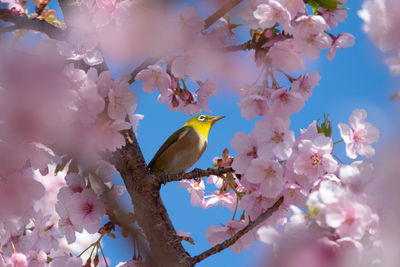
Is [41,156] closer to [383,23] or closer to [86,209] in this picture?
[86,209]

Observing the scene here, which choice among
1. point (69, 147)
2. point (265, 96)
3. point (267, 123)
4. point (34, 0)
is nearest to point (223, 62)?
point (265, 96)

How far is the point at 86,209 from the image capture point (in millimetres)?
3082

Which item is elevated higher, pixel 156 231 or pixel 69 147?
pixel 69 147

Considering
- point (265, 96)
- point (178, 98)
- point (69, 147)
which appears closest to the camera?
point (69, 147)

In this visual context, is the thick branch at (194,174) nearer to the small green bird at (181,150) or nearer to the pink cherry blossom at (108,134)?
the pink cherry blossom at (108,134)

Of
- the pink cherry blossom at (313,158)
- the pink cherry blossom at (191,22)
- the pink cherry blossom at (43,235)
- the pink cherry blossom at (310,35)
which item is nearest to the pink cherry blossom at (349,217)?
the pink cherry blossom at (313,158)

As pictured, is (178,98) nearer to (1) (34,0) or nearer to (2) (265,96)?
(2) (265,96)

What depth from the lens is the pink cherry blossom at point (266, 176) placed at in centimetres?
261

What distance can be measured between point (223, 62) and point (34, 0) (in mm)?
2207

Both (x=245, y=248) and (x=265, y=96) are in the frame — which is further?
(x=245, y=248)

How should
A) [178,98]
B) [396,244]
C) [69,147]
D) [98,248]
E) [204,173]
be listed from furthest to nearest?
[178,98] < [98,248] < [204,173] < [69,147] < [396,244]

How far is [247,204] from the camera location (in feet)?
9.39

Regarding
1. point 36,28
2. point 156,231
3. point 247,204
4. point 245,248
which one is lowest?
point 245,248

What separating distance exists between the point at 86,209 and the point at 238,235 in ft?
3.36
